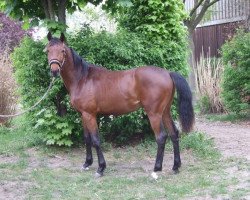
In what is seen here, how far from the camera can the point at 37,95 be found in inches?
295

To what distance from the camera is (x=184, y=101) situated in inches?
241

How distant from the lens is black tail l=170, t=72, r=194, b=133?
6051 mm

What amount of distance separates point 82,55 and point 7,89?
3237 millimetres

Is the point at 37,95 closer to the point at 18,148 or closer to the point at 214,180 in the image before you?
the point at 18,148

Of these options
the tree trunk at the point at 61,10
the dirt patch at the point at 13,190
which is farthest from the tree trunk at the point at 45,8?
the dirt patch at the point at 13,190

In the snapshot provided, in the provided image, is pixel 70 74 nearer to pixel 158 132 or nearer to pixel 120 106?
pixel 120 106

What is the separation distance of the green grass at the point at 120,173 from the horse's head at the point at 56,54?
153cm

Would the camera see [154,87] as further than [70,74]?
No

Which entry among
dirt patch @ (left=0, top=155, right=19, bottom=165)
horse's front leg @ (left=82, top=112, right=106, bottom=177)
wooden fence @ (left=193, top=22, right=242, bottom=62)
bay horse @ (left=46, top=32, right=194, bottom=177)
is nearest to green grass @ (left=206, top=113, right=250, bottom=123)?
bay horse @ (left=46, top=32, right=194, bottom=177)

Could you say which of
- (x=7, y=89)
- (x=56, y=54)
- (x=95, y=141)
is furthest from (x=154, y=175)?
(x=7, y=89)

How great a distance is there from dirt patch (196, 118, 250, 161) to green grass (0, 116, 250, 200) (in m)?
0.26

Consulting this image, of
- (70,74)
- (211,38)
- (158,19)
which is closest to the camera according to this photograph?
(70,74)

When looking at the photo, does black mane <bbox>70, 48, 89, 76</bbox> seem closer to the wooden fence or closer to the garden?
the garden

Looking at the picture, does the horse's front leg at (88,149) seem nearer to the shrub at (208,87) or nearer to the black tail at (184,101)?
the black tail at (184,101)
